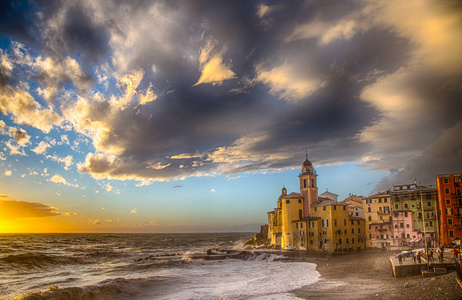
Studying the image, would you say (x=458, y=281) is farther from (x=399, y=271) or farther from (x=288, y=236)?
(x=288, y=236)

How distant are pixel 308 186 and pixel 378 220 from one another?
19.4 metres

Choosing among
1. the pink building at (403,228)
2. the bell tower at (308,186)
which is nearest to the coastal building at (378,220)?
the pink building at (403,228)

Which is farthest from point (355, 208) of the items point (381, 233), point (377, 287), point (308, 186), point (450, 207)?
point (377, 287)

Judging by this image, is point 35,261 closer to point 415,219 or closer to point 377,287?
point 377,287

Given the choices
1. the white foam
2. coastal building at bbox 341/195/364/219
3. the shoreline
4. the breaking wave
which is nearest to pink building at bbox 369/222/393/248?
coastal building at bbox 341/195/364/219

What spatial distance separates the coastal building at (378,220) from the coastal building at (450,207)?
1160 centimetres

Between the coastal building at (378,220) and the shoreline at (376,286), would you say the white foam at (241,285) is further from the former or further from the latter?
the coastal building at (378,220)

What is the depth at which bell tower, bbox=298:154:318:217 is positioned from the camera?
74.1 metres

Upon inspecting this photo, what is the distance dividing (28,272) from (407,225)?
76.6 meters

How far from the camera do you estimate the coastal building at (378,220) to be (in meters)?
71.2

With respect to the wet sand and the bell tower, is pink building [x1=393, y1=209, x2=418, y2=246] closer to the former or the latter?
the bell tower

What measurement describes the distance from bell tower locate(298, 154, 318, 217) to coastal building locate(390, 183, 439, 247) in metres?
18.9

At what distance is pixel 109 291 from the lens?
31.3 meters

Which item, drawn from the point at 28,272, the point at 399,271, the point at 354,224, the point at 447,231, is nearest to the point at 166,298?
the point at 399,271
